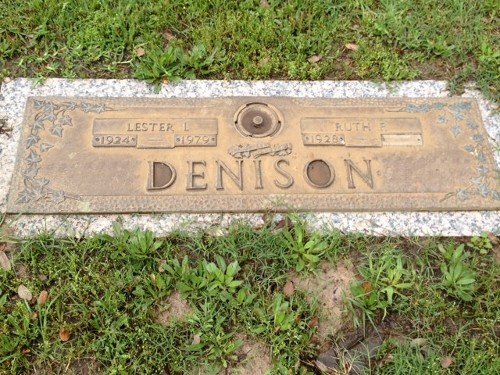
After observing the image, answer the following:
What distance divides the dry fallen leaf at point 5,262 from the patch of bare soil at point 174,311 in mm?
842

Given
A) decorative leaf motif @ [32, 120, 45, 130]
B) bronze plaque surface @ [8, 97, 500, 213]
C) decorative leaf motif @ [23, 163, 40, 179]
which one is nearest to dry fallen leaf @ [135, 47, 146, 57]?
bronze plaque surface @ [8, 97, 500, 213]

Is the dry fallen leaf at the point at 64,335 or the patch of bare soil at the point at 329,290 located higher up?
the patch of bare soil at the point at 329,290

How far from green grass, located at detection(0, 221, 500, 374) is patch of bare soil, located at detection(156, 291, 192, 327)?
0.03 meters

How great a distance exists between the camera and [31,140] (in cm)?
283

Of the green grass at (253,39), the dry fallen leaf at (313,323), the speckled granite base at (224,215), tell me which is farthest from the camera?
the green grass at (253,39)

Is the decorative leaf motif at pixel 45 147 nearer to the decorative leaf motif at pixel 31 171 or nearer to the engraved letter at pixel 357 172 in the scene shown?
the decorative leaf motif at pixel 31 171

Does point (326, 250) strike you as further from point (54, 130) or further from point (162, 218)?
point (54, 130)

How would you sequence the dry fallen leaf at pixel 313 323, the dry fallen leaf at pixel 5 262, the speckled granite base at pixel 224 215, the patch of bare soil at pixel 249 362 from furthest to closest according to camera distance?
the speckled granite base at pixel 224 215 → the dry fallen leaf at pixel 5 262 → the dry fallen leaf at pixel 313 323 → the patch of bare soil at pixel 249 362

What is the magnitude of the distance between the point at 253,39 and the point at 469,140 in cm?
154

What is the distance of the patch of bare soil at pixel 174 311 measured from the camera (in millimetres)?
2469

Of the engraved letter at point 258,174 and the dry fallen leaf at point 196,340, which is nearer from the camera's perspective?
the dry fallen leaf at point 196,340

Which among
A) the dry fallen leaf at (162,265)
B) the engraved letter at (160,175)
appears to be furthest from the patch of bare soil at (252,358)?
the engraved letter at (160,175)

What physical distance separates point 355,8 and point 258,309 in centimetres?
230

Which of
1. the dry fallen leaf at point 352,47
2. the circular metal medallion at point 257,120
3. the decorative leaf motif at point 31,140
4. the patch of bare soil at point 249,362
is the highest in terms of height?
the dry fallen leaf at point 352,47
